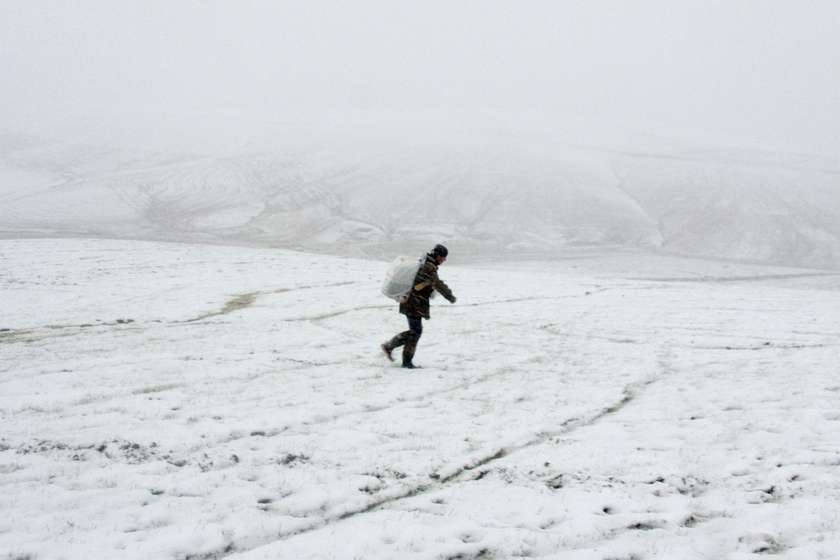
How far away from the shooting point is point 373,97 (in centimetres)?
16962

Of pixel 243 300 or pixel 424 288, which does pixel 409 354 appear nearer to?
pixel 424 288

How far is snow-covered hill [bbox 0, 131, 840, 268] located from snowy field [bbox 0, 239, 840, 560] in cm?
3861

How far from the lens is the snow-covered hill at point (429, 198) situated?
2355 inches

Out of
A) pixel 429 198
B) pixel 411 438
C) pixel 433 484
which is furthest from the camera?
pixel 429 198

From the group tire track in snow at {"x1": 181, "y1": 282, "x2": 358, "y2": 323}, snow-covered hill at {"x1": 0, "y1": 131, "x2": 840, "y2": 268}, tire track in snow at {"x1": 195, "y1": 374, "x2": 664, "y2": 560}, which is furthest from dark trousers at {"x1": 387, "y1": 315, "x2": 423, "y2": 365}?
snow-covered hill at {"x1": 0, "y1": 131, "x2": 840, "y2": 268}

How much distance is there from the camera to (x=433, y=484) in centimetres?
711

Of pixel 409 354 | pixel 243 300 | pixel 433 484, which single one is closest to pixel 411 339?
pixel 409 354

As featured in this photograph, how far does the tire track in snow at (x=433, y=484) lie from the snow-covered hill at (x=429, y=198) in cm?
4475

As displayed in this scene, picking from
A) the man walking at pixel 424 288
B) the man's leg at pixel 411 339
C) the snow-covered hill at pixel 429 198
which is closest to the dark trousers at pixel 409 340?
the man's leg at pixel 411 339

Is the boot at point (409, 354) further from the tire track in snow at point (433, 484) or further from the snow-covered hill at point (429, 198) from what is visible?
the snow-covered hill at point (429, 198)

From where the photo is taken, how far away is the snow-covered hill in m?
59.8

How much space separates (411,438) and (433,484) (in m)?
1.48

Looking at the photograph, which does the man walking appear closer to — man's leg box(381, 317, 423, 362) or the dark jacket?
the dark jacket

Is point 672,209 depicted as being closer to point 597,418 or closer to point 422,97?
point 597,418
